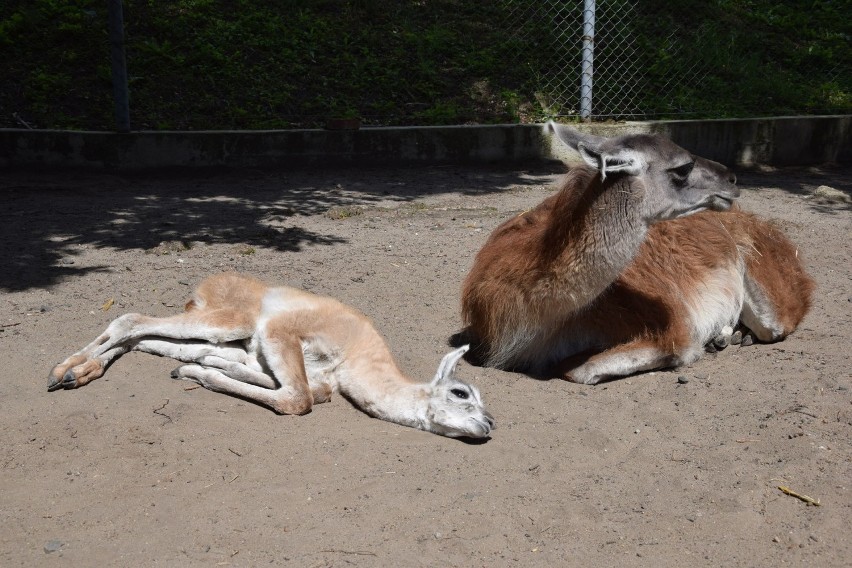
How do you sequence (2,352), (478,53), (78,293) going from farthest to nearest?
1. (478,53)
2. (78,293)
3. (2,352)

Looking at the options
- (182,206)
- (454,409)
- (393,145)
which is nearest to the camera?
(454,409)

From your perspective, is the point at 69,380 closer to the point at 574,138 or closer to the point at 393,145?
the point at 574,138

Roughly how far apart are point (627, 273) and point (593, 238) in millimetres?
711

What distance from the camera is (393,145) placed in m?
9.37

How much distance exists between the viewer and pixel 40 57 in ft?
31.6

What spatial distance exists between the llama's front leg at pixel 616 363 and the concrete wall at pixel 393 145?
5.06 metres

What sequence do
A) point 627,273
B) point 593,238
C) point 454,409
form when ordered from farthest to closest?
point 627,273 < point 593,238 < point 454,409

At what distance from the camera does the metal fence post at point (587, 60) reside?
9.52 metres

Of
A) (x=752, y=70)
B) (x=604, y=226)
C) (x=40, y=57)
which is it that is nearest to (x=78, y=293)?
(x=604, y=226)

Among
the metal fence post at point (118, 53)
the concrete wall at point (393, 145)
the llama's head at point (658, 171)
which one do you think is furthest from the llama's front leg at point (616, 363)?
the metal fence post at point (118, 53)

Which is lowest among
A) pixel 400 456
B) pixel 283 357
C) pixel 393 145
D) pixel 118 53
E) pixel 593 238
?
pixel 400 456

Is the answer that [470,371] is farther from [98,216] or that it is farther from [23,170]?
[23,170]

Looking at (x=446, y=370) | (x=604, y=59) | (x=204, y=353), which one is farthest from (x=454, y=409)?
(x=604, y=59)

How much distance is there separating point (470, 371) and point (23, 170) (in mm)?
5501
